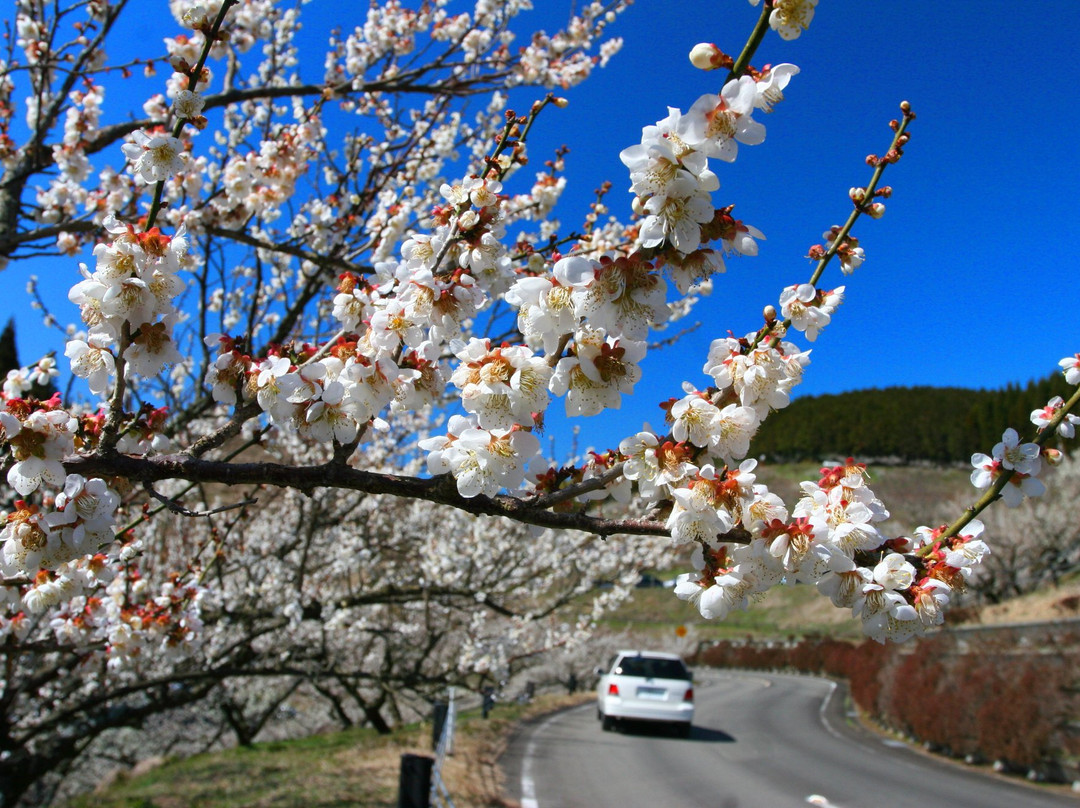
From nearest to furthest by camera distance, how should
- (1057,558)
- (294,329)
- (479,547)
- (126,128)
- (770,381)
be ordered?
1. (770,381)
2. (126,128)
3. (294,329)
4. (479,547)
5. (1057,558)

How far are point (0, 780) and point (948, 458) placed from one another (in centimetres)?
9293

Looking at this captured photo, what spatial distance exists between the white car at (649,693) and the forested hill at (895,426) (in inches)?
2614

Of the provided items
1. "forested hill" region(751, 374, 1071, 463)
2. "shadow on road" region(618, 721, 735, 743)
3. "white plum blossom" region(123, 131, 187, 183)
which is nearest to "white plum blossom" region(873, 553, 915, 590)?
"white plum blossom" region(123, 131, 187, 183)

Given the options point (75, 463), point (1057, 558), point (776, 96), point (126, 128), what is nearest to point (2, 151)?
point (126, 128)

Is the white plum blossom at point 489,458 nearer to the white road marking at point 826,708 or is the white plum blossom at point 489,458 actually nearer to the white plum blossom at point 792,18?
the white plum blossom at point 792,18

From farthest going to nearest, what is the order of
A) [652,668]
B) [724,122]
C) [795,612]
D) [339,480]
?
1. [795,612]
2. [652,668]
3. [339,480]
4. [724,122]

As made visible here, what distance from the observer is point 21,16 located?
4832mm

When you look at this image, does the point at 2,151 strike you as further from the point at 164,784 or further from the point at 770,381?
the point at 164,784

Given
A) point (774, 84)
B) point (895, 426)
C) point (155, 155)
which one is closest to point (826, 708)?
point (774, 84)

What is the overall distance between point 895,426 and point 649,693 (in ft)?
281

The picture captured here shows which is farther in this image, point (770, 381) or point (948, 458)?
point (948, 458)

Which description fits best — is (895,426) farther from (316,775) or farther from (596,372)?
(596,372)

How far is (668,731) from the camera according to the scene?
1272 cm

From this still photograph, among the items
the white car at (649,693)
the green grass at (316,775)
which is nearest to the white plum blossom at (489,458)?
the green grass at (316,775)
